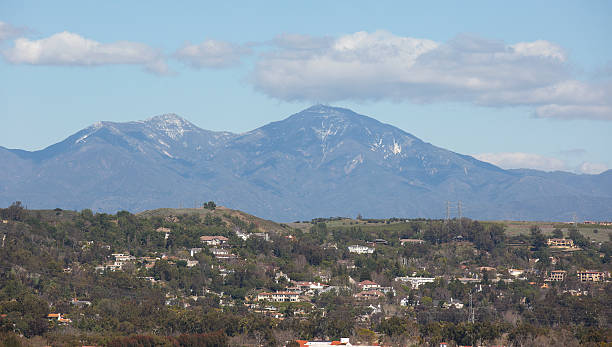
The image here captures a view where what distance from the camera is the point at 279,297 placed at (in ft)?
503

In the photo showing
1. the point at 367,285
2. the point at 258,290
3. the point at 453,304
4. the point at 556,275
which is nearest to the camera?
the point at 453,304

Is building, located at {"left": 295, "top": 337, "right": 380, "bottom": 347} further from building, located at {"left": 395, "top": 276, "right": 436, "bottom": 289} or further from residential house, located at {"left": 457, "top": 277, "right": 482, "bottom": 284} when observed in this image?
residential house, located at {"left": 457, "top": 277, "right": 482, "bottom": 284}

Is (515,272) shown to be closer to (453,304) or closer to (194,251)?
(453,304)

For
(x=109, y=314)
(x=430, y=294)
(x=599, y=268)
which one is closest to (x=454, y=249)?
(x=599, y=268)

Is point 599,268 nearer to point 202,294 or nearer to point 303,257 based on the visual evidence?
point 303,257

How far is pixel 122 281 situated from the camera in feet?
472

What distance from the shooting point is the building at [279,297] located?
15212cm

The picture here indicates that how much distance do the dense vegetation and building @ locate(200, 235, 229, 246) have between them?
1.48m

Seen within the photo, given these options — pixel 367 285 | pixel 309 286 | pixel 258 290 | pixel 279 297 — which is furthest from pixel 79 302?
pixel 367 285

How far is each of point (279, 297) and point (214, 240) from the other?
130 feet

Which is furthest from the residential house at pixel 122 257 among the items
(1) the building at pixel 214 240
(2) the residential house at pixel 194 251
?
(1) the building at pixel 214 240

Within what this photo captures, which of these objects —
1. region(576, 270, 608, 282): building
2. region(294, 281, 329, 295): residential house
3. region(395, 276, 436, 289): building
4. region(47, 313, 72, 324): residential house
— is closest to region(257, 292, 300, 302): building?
region(294, 281, 329, 295): residential house

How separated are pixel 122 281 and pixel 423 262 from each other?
61.5 meters

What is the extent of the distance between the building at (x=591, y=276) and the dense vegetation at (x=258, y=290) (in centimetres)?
199
